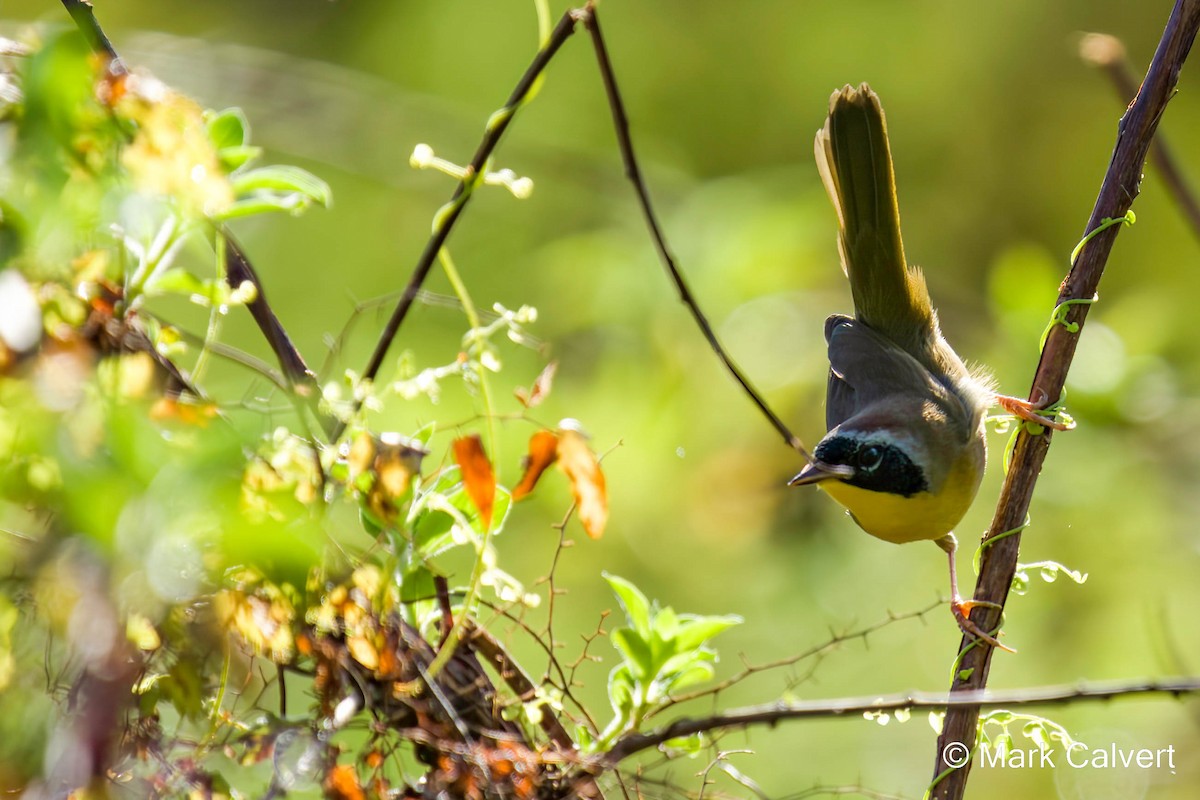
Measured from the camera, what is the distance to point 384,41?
6.16 meters

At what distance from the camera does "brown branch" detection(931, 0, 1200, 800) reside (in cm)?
165

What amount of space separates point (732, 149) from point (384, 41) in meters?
2.09

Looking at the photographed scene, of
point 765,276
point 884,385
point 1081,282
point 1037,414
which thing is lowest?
point 1037,414

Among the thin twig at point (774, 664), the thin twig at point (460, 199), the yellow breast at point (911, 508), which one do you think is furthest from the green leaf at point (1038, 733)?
the thin twig at point (460, 199)

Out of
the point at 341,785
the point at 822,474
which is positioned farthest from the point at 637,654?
the point at 822,474

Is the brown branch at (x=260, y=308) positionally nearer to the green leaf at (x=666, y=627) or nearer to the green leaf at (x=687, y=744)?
the green leaf at (x=666, y=627)

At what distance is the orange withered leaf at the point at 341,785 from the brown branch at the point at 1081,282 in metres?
0.94

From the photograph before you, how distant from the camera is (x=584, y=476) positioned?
4.10 feet

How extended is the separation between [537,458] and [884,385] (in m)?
1.89

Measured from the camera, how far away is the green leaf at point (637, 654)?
1.37 meters

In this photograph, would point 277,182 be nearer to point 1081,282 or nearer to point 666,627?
point 666,627

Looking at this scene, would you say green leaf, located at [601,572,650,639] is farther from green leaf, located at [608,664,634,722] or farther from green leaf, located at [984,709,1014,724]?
green leaf, located at [984,709,1014,724]

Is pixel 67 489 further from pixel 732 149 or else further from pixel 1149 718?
pixel 732 149

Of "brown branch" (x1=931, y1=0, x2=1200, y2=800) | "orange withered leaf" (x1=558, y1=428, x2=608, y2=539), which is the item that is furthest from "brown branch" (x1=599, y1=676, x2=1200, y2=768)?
"brown branch" (x1=931, y1=0, x2=1200, y2=800)
